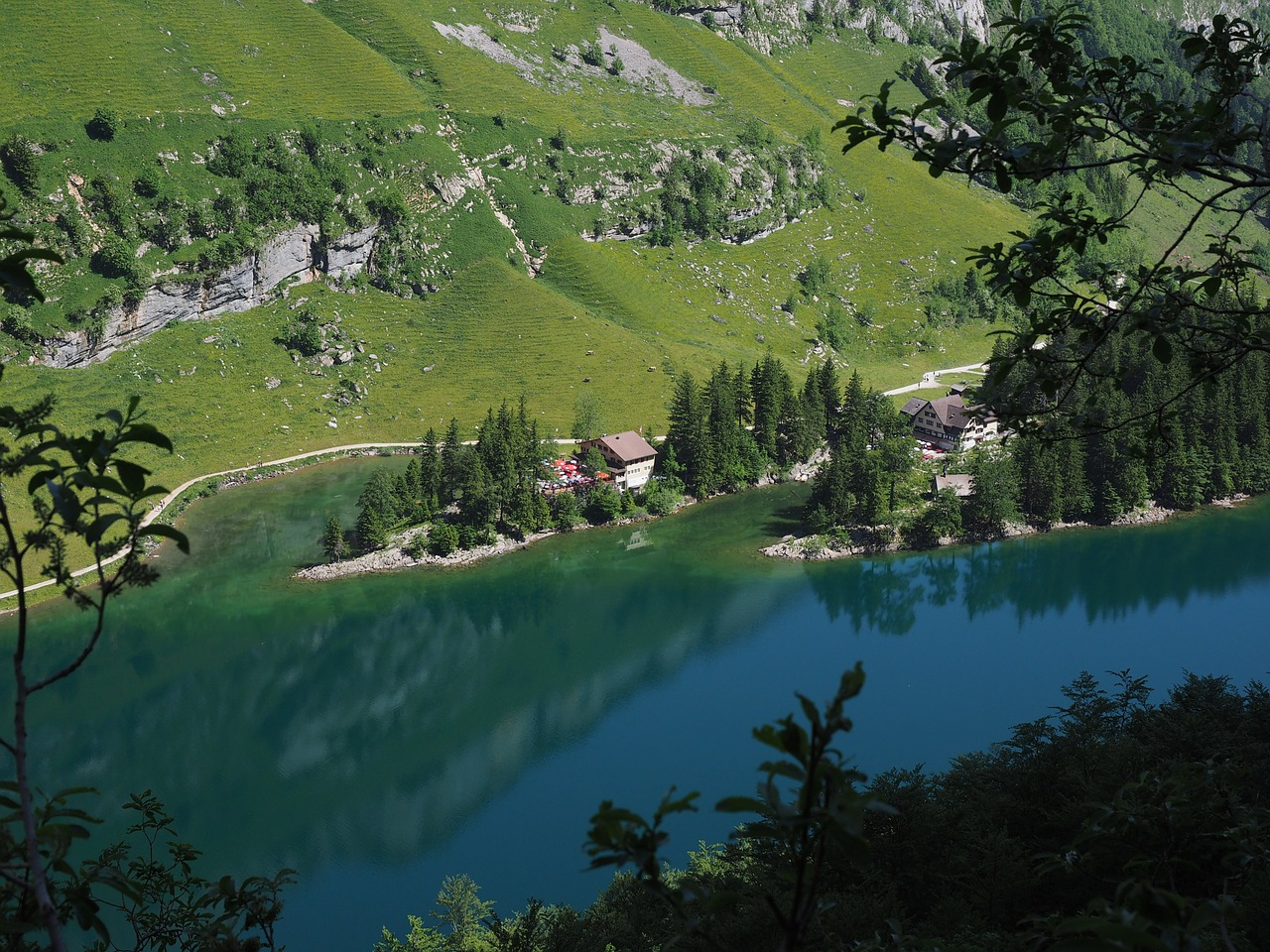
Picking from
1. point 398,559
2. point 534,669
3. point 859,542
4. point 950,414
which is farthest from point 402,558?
point 950,414

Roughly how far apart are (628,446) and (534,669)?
18.0m

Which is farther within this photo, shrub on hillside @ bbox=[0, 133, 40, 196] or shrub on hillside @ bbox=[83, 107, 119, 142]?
shrub on hillside @ bbox=[83, 107, 119, 142]

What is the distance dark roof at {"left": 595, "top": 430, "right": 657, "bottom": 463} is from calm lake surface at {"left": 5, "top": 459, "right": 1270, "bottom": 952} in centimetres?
422

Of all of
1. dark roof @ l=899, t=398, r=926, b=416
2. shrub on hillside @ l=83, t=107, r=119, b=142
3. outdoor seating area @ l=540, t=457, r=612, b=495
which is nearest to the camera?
outdoor seating area @ l=540, t=457, r=612, b=495

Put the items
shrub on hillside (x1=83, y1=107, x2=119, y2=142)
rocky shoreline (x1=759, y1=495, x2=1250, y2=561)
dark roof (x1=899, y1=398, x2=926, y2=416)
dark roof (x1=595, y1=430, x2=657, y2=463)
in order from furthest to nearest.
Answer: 1. shrub on hillside (x1=83, y1=107, x2=119, y2=142)
2. dark roof (x1=899, y1=398, x2=926, y2=416)
3. dark roof (x1=595, y1=430, x2=657, y2=463)
4. rocky shoreline (x1=759, y1=495, x2=1250, y2=561)

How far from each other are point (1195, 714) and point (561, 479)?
3907cm

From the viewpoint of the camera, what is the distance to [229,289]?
6456 cm

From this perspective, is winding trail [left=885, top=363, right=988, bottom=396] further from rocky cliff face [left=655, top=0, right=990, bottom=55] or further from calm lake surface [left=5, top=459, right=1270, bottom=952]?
rocky cliff face [left=655, top=0, right=990, bottom=55]

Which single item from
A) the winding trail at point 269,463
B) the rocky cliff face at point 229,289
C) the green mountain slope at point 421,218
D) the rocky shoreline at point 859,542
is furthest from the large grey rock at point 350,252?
the rocky shoreline at point 859,542

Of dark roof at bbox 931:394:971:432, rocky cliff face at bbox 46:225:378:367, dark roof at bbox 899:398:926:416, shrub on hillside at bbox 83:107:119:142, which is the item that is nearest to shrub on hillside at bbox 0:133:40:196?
shrub on hillside at bbox 83:107:119:142

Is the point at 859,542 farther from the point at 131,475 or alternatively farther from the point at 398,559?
the point at 131,475

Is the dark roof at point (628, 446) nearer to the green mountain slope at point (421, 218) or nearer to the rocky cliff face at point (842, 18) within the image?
the green mountain slope at point (421, 218)

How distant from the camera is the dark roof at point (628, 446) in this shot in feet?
172

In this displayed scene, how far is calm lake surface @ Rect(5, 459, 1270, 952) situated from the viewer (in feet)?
93.4
